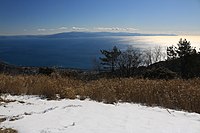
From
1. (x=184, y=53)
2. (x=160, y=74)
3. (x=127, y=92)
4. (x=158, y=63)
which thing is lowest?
(x=158, y=63)

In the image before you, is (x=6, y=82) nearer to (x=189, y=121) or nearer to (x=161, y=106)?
(x=161, y=106)

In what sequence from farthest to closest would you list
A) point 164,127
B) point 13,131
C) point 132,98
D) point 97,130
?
point 132,98
point 164,127
point 97,130
point 13,131

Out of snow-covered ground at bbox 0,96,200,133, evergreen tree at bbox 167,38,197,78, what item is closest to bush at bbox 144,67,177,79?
snow-covered ground at bbox 0,96,200,133

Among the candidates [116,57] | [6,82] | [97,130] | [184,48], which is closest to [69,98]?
[6,82]

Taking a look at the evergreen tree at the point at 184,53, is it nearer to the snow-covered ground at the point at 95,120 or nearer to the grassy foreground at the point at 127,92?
the grassy foreground at the point at 127,92

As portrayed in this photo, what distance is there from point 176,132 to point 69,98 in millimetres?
3879

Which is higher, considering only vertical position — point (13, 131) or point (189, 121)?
point (13, 131)

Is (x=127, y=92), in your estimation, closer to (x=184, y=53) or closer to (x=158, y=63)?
(x=184, y=53)

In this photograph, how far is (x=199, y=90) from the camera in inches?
294

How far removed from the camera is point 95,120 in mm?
5055

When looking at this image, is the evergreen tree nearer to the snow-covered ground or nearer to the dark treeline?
the dark treeline

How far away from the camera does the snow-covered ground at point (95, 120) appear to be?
14.8 feet

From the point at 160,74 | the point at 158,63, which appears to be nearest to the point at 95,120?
the point at 160,74

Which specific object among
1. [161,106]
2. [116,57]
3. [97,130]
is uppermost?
[97,130]
